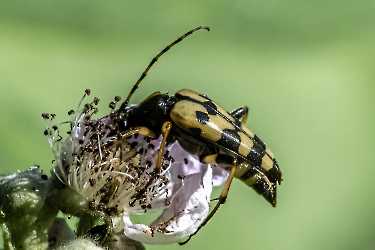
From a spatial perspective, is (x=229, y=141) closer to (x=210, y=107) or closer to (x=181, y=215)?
(x=210, y=107)

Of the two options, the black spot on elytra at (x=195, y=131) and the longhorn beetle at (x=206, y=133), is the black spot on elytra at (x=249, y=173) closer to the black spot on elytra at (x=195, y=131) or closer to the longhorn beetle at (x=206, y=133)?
the longhorn beetle at (x=206, y=133)

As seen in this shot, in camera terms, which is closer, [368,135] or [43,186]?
[43,186]

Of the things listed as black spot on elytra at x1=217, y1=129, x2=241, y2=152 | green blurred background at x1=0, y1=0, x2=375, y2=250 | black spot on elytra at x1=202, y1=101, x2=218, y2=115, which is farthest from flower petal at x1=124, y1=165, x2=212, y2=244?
green blurred background at x1=0, y1=0, x2=375, y2=250

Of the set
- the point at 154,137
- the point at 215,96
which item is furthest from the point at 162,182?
the point at 215,96

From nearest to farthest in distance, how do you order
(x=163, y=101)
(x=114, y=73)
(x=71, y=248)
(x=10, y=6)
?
(x=71, y=248), (x=163, y=101), (x=10, y=6), (x=114, y=73)

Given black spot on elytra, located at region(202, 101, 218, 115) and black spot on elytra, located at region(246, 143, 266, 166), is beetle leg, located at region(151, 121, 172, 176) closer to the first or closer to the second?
black spot on elytra, located at region(202, 101, 218, 115)

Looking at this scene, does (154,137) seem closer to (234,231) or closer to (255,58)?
(234,231)

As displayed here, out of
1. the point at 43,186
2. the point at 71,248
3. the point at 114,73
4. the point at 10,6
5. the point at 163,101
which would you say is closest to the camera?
the point at 71,248

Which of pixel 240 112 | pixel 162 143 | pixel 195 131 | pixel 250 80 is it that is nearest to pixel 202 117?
pixel 195 131
